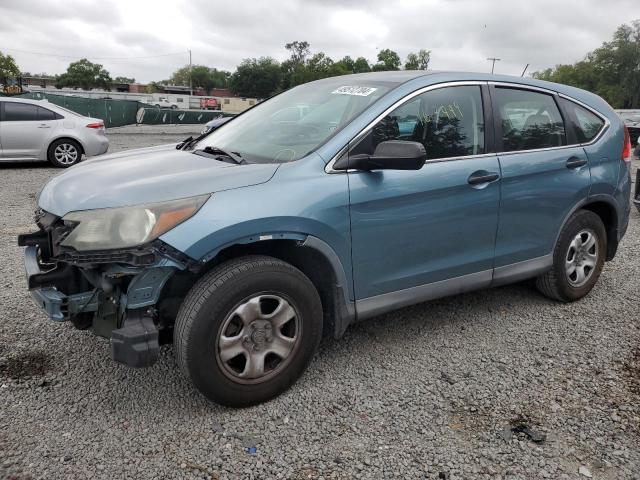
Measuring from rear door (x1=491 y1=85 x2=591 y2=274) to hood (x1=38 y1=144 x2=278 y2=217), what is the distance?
1.68 m

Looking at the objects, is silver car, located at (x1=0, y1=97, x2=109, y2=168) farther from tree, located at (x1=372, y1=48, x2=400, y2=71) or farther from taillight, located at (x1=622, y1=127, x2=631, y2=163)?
tree, located at (x1=372, y1=48, x2=400, y2=71)

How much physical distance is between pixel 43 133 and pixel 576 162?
398 inches

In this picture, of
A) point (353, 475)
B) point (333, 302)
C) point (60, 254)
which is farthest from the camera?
point (333, 302)

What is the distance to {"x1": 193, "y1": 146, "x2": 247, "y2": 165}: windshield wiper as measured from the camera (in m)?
2.93

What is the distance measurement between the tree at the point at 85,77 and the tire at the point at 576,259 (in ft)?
411

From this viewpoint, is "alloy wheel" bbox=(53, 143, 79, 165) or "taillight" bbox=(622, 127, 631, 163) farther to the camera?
"alloy wheel" bbox=(53, 143, 79, 165)

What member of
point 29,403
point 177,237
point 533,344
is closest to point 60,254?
point 177,237

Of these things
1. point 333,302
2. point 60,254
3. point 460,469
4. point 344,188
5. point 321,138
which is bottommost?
point 460,469

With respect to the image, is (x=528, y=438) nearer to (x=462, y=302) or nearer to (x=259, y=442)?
(x=259, y=442)

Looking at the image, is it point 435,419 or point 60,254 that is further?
point 435,419

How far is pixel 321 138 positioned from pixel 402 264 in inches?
34.0

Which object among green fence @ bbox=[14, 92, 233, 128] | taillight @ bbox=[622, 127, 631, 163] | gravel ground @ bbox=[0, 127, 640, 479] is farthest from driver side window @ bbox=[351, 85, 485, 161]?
green fence @ bbox=[14, 92, 233, 128]

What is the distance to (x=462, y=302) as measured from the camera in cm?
420

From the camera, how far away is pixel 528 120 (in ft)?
12.2
